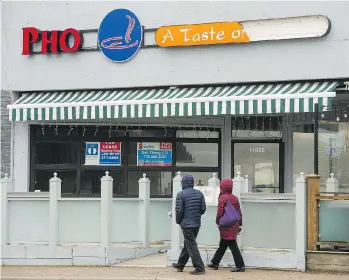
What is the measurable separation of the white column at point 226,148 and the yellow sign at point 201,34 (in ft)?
7.18

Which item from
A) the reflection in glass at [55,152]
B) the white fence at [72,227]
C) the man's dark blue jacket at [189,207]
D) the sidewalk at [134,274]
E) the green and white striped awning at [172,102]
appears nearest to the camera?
the sidewalk at [134,274]

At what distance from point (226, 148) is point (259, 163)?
91 cm

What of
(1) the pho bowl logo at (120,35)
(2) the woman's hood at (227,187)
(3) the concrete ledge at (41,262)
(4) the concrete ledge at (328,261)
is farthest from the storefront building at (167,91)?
(3) the concrete ledge at (41,262)

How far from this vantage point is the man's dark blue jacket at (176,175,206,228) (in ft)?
45.6

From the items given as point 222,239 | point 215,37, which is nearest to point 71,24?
point 215,37

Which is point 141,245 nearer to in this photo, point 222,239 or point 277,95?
point 222,239

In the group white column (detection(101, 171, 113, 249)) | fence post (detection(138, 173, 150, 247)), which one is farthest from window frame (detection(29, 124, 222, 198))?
white column (detection(101, 171, 113, 249))

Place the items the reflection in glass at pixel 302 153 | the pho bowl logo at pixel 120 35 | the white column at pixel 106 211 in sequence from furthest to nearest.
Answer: the pho bowl logo at pixel 120 35 → the reflection in glass at pixel 302 153 → the white column at pixel 106 211

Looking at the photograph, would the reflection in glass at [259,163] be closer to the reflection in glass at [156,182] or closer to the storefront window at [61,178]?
the reflection in glass at [156,182]

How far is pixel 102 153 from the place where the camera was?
20781mm

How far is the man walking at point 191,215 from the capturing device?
45.6 feet

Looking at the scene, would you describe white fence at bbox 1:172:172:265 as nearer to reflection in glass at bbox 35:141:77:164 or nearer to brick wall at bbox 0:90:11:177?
reflection in glass at bbox 35:141:77:164

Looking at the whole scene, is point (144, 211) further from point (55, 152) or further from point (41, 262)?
point (55, 152)

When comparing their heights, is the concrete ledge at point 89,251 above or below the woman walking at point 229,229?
below
